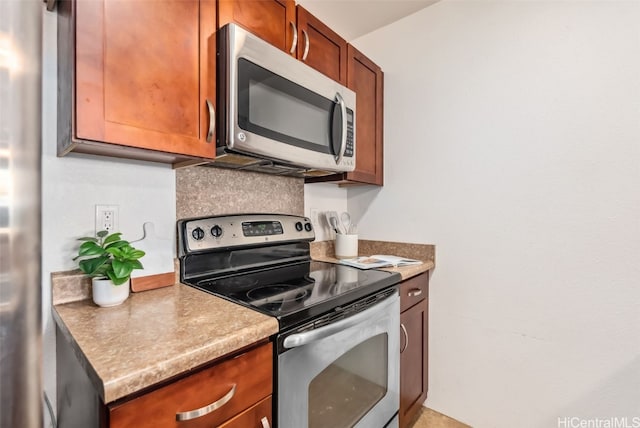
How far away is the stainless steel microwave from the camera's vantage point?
97 centimetres

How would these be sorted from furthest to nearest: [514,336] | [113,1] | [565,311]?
[514,336]
[565,311]
[113,1]

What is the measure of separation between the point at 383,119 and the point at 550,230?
1100mm

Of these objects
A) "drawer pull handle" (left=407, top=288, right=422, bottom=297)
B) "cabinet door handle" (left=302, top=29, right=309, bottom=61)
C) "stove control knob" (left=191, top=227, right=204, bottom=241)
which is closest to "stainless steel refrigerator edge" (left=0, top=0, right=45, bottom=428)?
"stove control knob" (left=191, top=227, right=204, bottom=241)

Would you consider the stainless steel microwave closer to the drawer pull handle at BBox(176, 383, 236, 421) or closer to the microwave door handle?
the microwave door handle

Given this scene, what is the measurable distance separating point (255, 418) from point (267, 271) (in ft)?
2.39

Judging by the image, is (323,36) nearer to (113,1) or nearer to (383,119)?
(383,119)

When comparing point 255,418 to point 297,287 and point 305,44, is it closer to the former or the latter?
point 297,287

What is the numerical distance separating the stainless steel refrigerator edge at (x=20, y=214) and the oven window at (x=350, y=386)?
689 mm

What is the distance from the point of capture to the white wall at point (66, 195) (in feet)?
2.94

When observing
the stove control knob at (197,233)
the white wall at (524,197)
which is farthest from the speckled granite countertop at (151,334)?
the white wall at (524,197)

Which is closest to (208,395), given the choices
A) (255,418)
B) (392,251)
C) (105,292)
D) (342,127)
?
(255,418)

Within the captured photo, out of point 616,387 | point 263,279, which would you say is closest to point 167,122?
point 263,279

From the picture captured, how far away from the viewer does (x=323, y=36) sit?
141cm

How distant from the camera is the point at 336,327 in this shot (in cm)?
94
